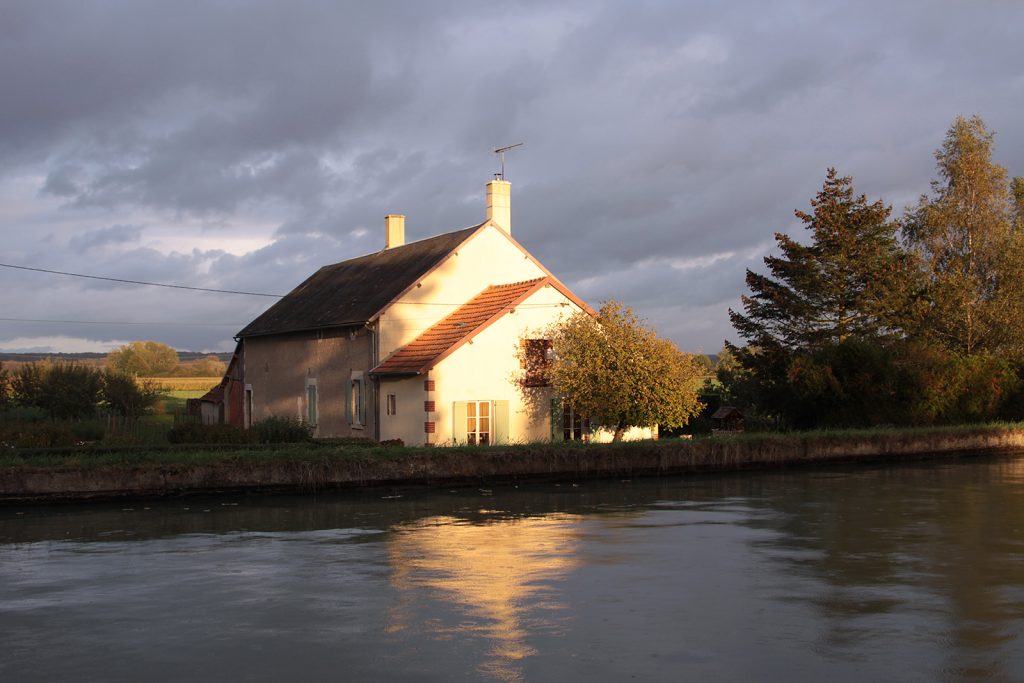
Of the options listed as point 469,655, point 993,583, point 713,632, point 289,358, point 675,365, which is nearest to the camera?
point 469,655

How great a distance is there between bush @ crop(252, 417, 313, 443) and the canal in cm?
995

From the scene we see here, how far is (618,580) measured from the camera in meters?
12.5

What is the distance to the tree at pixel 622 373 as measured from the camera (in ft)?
98.6

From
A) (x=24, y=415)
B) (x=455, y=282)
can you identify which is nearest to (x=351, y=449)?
(x=455, y=282)

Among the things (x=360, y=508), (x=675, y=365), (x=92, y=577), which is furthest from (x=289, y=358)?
(x=92, y=577)

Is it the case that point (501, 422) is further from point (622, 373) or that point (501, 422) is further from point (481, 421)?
point (622, 373)

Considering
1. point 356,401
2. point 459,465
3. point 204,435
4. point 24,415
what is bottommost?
point 459,465

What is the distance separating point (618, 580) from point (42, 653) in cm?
625

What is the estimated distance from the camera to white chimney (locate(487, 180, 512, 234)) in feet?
118

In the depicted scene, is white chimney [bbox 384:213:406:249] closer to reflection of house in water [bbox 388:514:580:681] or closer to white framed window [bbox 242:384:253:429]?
white framed window [bbox 242:384:253:429]

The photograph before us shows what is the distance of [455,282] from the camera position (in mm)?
34188

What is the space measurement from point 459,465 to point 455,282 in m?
10.3

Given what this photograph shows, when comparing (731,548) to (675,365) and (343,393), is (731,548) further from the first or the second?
(343,393)

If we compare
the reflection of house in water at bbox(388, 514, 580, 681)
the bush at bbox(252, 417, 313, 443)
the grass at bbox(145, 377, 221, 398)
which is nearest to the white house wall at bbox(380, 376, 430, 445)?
the bush at bbox(252, 417, 313, 443)
